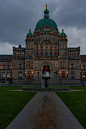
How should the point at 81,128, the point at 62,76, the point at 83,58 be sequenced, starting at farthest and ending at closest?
1. the point at 83,58
2. the point at 62,76
3. the point at 81,128

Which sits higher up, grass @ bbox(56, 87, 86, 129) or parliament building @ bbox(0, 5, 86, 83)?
parliament building @ bbox(0, 5, 86, 83)

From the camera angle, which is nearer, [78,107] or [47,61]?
[78,107]

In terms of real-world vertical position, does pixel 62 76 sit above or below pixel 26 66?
below

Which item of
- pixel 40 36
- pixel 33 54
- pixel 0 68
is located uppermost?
pixel 40 36

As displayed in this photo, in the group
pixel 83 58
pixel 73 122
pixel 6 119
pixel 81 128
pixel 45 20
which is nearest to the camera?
pixel 81 128

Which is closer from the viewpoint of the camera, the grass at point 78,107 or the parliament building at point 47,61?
the grass at point 78,107

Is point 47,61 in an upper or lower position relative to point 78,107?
upper

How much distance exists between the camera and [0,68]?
86438 millimetres

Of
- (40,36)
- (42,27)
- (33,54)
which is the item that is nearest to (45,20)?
(42,27)

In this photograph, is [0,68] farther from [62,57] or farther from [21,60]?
[62,57]

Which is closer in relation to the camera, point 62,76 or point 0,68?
point 62,76

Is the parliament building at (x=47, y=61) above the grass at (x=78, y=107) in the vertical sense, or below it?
above

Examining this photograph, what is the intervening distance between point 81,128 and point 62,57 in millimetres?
68548

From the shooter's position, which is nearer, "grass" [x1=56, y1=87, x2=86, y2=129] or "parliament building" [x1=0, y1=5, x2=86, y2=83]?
"grass" [x1=56, y1=87, x2=86, y2=129]
